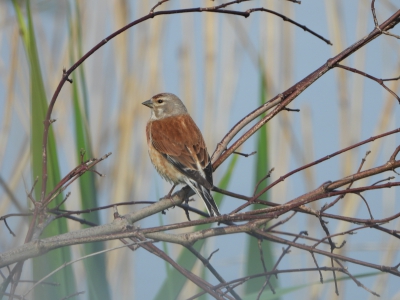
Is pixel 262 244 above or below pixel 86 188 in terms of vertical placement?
below

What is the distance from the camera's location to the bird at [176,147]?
1816mm

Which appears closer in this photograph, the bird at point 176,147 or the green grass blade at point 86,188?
the green grass blade at point 86,188

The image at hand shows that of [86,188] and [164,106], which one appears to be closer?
[86,188]

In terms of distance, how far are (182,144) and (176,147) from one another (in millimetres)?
26

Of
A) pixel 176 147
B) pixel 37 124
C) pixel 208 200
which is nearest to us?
pixel 37 124

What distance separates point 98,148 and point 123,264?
0.61 m

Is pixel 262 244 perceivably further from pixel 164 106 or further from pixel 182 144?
pixel 164 106

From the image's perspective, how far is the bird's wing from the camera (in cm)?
190

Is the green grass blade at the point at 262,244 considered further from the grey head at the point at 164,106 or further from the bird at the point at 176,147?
the grey head at the point at 164,106

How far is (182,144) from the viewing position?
82.9 inches

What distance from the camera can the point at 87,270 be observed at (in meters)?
1.26

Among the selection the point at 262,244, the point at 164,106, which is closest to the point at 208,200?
the point at 262,244

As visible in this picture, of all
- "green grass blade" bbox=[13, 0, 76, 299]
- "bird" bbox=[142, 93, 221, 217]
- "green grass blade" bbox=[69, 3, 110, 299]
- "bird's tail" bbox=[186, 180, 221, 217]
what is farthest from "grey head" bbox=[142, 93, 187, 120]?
"green grass blade" bbox=[13, 0, 76, 299]

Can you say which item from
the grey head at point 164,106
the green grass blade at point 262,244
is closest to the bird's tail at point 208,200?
the green grass blade at point 262,244
